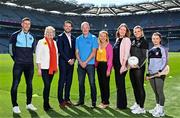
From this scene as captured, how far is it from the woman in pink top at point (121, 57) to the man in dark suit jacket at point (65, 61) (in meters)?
1.09

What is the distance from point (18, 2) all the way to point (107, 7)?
21.6 meters

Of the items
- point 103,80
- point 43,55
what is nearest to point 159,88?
point 103,80

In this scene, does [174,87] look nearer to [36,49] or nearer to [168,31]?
[36,49]

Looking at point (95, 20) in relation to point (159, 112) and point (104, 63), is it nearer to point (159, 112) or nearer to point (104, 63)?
point (104, 63)

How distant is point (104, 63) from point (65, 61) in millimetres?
966

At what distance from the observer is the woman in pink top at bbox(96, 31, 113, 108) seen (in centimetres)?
832

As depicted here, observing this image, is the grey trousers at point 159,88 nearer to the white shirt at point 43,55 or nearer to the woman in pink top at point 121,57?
the woman in pink top at point 121,57

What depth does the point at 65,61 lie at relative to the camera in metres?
8.37

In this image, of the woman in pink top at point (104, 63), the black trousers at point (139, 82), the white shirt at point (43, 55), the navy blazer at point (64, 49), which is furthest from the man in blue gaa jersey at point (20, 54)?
the black trousers at point (139, 82)

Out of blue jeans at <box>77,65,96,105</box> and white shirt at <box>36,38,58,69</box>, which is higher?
white shirt at <box>36,38,58,69</box>

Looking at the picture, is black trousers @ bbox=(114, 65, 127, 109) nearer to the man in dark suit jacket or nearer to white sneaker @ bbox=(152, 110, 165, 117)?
white sneaker @ bbox=(152, 110, 165, 117)

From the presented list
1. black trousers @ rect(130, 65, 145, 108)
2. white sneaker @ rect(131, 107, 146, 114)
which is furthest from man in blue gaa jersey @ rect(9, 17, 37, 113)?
black trousers @ rect(130, 65, 145, 108)

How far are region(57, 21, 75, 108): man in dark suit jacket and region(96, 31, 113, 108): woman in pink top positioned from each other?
682 millimetres

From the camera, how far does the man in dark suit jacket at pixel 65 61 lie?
27.5 feet
